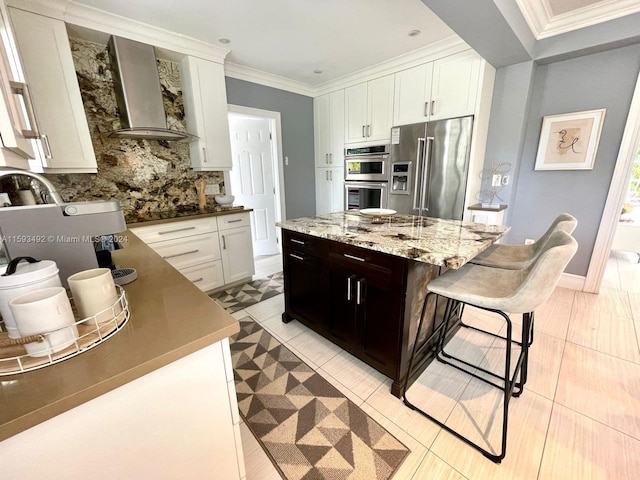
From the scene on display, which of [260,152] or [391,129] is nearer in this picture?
[391,129]

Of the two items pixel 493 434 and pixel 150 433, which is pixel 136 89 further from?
pixel 493 434

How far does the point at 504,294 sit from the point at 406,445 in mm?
862

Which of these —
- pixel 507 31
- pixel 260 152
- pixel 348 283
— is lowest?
pixel 348 283

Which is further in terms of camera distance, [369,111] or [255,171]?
[255,171]

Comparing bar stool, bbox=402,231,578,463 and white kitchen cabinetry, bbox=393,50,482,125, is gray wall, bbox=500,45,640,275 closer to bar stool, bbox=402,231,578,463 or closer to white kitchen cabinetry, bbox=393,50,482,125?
white kitchen cabinetry, bbox=393,50,482,125

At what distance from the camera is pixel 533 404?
148 centimetres

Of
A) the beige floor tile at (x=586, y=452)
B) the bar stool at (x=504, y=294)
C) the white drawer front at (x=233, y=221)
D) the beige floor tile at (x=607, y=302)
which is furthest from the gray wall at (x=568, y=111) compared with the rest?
the white drawer front at (x=233, y=221)

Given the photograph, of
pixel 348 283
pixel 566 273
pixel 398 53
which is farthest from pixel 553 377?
pixel 398 53

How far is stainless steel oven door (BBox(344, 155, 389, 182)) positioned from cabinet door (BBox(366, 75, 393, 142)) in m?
0.26

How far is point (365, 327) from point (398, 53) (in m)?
2.99

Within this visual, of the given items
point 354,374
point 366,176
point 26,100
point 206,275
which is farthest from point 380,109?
point 26,100

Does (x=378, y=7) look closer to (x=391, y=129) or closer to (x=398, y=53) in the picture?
(x=398, y=53)

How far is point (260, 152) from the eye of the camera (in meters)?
3.86

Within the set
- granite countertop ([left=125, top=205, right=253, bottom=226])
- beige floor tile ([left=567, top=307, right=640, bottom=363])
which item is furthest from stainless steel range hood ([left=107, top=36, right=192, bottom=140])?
beige floor tile ([left=567, top=307, right=640, bottom=363])
